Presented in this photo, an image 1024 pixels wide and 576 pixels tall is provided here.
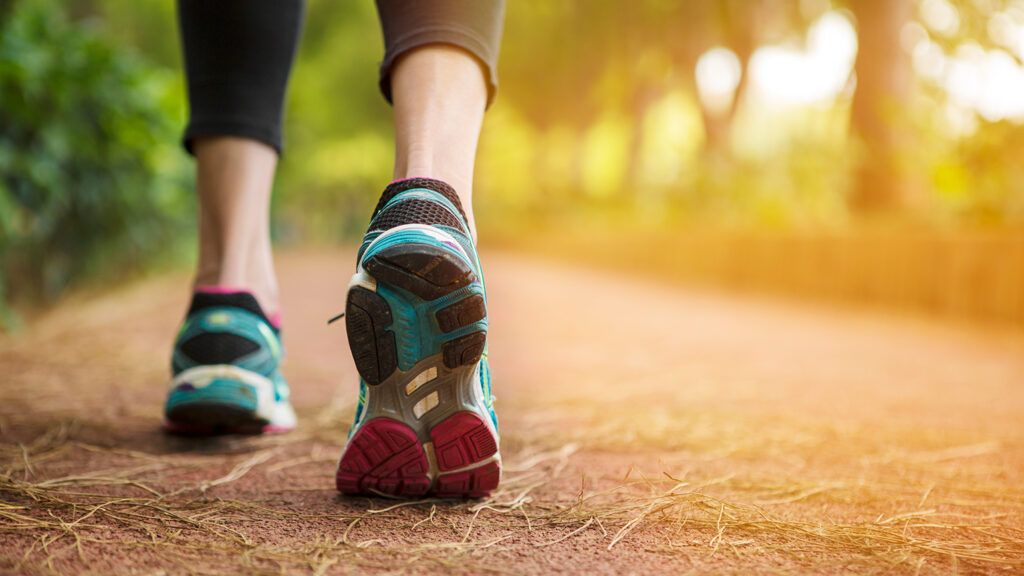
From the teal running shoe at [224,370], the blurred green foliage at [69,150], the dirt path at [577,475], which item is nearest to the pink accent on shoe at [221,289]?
the teal running shoe at [224,370]

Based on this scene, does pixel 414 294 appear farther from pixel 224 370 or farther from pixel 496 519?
pixel 224 370

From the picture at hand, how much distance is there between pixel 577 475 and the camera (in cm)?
113

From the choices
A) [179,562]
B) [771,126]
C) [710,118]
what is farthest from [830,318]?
[771,126]

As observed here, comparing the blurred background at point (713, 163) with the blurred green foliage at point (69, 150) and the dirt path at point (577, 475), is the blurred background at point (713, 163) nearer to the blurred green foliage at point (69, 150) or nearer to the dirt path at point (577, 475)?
the blurred green foliage at point (69, 150)

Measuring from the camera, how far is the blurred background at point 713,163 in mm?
3021

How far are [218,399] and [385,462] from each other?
0.40m

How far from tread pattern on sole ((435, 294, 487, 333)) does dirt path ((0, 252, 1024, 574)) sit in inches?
8.3

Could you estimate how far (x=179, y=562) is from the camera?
0.73 metres

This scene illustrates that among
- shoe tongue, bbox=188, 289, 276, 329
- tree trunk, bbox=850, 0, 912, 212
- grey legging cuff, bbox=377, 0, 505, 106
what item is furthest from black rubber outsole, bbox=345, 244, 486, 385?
tree trunk, bbox=850, 0, 912, 212

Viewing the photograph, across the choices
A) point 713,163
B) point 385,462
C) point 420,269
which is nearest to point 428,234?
point 420,269

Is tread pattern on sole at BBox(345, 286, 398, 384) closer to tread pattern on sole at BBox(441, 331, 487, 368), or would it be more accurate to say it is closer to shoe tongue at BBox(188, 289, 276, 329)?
tread pattern on sole at BBox(441, 331, 487, 368)

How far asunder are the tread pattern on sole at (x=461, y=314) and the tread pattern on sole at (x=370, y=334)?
0.19 feet

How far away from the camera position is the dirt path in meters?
0.78

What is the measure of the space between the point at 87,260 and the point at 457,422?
3.27 meters
